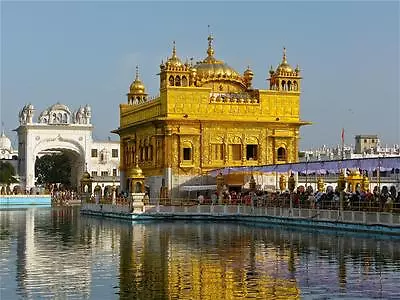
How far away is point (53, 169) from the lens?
77562mm

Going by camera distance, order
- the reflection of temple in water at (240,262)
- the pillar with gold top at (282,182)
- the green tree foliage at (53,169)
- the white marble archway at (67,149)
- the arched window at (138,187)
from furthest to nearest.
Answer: the green tree foliage at (53,169) → the white marble archway at (67,149) → the pillar with gold top at (282,182) → the arched window at (138,187) → the reflection of temple in water at (240,262)

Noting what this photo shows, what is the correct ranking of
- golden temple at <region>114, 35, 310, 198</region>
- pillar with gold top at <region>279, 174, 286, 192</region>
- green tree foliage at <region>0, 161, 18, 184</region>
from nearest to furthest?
pillar with gold top at <region>279, 174, 286, 192</region>
golden temple at <region>114, 35, 310, 198</region>
green tree foliage at <region>0, 161, 18, 184</region>

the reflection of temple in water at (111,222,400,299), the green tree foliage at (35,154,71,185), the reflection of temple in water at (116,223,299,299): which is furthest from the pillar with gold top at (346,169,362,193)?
the green tree foliage at (35,154,71,185)

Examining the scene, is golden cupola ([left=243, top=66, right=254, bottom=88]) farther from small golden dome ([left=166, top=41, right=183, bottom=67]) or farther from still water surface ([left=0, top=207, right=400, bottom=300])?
still water surface ([left=0, top=207, right=400, bottom=300])

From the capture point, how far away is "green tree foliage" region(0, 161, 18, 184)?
70.5 m

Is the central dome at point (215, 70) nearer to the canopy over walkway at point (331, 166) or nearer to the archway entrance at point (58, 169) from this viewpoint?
the canopy over walkway at point (331, 166)

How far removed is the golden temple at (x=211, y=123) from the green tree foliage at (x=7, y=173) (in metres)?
30.8

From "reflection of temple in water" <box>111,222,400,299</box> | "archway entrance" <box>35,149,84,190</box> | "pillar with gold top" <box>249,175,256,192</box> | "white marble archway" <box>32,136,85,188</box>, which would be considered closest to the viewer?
"reflection of temple in water" <box>111,222,400,299</box>

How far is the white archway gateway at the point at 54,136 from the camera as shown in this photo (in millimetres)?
69312

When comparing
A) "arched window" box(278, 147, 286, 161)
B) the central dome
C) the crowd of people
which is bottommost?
the crowd of people

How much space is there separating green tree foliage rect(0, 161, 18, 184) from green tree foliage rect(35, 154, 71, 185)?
3.63 m

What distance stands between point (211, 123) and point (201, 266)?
23.8m

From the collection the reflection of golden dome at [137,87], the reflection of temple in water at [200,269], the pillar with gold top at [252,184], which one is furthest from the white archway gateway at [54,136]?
the reflection of temple in water at [200,269]

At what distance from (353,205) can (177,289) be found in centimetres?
1308
